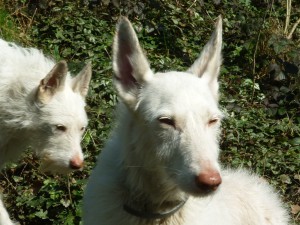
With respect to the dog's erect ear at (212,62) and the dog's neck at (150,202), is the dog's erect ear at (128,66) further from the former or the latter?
the dog's neck at (150,202)

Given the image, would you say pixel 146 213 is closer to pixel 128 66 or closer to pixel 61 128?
pixel 128 66

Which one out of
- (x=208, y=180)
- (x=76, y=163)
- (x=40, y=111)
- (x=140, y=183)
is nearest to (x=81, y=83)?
(x=40, y=111)

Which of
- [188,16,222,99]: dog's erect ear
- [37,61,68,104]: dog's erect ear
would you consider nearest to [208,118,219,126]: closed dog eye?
[188,16,222,99]: dog's erect ear

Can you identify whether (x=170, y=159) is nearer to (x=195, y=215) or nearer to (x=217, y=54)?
(x=195, y=215)

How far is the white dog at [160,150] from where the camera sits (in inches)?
139

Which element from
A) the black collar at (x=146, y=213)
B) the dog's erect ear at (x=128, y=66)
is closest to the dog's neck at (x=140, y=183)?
the black collar at (x=146, y=213)

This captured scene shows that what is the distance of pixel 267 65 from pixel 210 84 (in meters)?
5.25

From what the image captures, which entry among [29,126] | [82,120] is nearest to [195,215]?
[82,120]

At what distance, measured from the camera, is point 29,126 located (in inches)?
228

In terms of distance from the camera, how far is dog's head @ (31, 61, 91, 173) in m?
5.56

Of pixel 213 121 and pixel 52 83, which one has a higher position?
pixel 213 121

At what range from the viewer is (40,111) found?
5719 millimetres

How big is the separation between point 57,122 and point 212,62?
2004 mm

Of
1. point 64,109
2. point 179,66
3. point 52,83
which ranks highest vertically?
point 52,83
